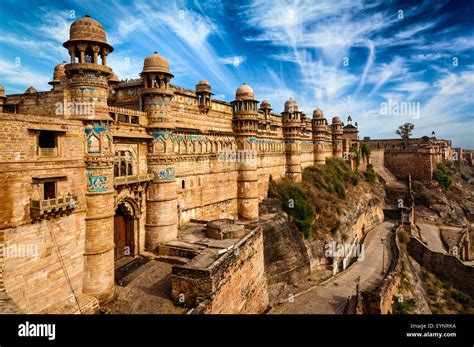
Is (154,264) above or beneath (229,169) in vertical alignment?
beneath

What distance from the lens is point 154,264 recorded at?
1681 centimetres

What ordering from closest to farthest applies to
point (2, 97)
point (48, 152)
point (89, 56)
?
point (48, 152) → point (89, 56) → point (2, 97)

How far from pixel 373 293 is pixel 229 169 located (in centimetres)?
1508

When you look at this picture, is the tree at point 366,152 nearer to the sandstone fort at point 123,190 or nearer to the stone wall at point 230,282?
the sandstone fort at point 123,190

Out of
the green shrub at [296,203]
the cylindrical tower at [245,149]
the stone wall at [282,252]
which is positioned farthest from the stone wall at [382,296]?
the cylindrical tower at [245,149]

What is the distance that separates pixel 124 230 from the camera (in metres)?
18.0

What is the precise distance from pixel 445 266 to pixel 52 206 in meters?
39.3

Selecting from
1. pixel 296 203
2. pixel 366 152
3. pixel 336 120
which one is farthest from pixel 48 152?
pixel 366 152

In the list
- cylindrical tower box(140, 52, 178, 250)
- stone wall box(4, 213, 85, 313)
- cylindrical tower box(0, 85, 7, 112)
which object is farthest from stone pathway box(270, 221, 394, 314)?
cylindrical tower box(0, 85, 7, 112)

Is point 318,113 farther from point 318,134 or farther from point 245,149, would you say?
point 245,149

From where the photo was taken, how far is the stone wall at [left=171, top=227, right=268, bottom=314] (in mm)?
12438

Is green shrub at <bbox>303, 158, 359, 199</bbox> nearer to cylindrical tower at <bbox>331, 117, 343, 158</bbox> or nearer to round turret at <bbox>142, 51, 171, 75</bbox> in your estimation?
cylindrical tower at <bbox>331, 117, 343, 158</bbox>
